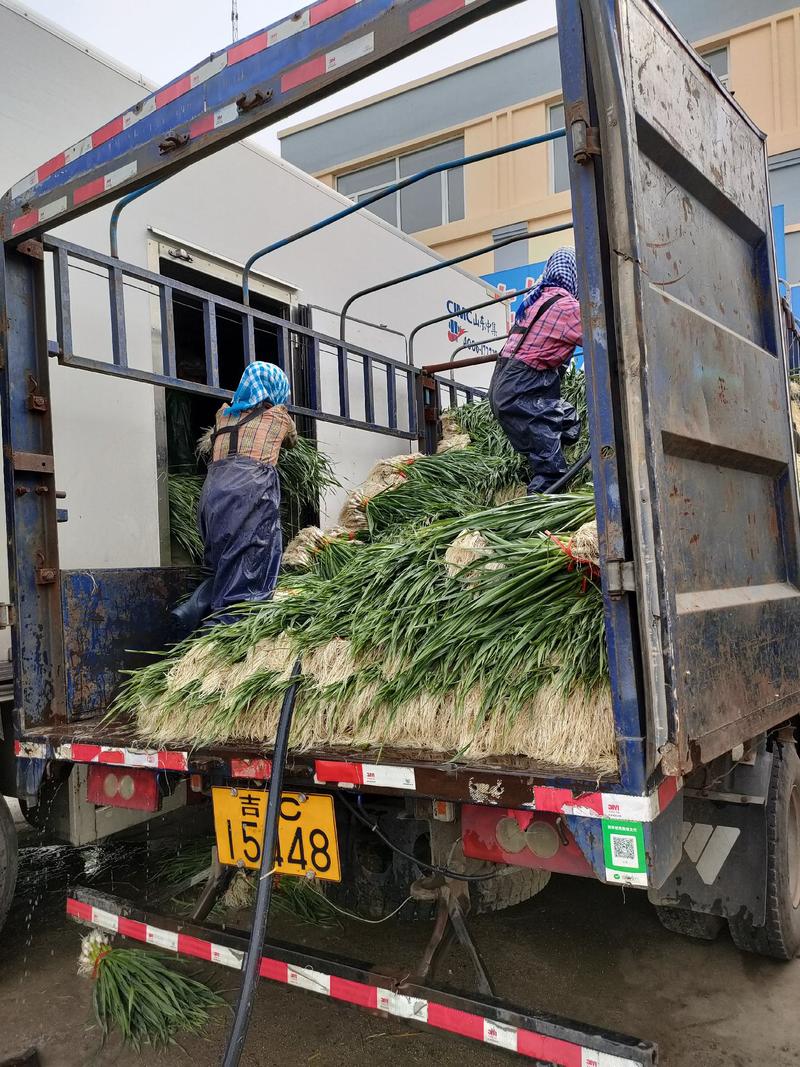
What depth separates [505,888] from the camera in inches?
132

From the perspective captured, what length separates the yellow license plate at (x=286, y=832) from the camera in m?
2.65

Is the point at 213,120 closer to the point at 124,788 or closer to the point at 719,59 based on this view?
the point at 124,788

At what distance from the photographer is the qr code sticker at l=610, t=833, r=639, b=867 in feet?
6.83

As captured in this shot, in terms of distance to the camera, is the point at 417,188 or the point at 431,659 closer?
the point at 431,659

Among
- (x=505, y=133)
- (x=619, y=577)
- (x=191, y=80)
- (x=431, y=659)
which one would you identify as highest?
(x=505, y=133)

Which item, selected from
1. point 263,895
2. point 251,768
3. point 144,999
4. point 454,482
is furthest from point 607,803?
point 454,482

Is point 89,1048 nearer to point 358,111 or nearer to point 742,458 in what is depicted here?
point 742,458

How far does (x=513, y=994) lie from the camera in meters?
3.26

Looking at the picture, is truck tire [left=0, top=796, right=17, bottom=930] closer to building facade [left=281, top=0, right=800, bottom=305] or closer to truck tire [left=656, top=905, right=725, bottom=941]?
truck tire [left=656, top=905, right=725, bottom=941]

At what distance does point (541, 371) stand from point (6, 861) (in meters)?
3.49

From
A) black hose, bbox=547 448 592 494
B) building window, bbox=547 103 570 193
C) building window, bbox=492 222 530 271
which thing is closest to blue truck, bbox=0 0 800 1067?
black hose, bbox=547 448 592 494

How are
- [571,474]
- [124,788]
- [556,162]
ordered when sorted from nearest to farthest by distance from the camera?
[124,788], [571,474], [556,162]

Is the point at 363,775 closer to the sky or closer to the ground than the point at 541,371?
closer to the ground

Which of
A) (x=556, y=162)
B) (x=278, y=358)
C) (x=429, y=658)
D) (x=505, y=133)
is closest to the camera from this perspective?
(x=429, y=658)
